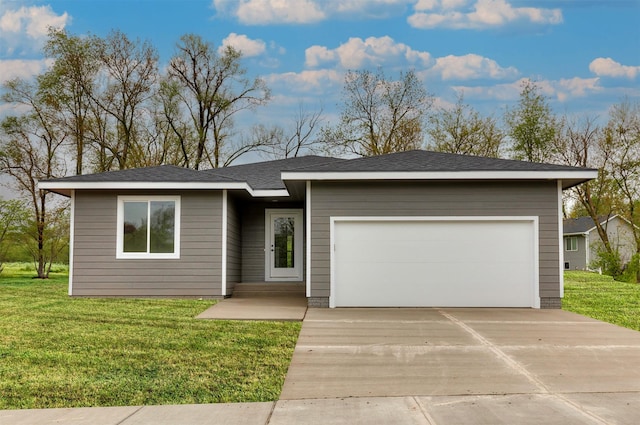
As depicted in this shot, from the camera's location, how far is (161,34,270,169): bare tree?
25719 mm

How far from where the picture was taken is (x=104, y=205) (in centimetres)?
1130

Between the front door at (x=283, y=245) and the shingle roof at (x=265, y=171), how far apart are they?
90cm

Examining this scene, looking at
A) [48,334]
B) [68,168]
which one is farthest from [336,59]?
[48,334]

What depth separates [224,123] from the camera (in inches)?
1041

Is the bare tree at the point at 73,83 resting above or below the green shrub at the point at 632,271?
above

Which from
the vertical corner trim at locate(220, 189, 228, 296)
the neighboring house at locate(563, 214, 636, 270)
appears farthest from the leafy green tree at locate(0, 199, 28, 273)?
the neighboring house at locate(563, 214, 636, 270)

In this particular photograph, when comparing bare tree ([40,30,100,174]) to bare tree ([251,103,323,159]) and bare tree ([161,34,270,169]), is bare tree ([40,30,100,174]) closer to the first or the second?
bare tree ([161,34,270,169])

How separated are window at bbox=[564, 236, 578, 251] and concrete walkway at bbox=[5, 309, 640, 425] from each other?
30202 mm

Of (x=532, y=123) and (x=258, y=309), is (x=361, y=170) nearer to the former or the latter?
(x=258, y=309)

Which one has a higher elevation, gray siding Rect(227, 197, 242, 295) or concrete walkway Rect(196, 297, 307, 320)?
gray siding Rect(227, 197, 242, 295)

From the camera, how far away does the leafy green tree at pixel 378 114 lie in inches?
1019

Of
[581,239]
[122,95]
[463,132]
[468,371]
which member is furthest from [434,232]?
[581,239]

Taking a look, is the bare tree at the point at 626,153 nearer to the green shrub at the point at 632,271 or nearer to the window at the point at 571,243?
the green shrub at the point at 632,271

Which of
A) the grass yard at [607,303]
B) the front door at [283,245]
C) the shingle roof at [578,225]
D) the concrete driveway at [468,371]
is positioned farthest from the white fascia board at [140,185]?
the shingle roof at [578,225]
